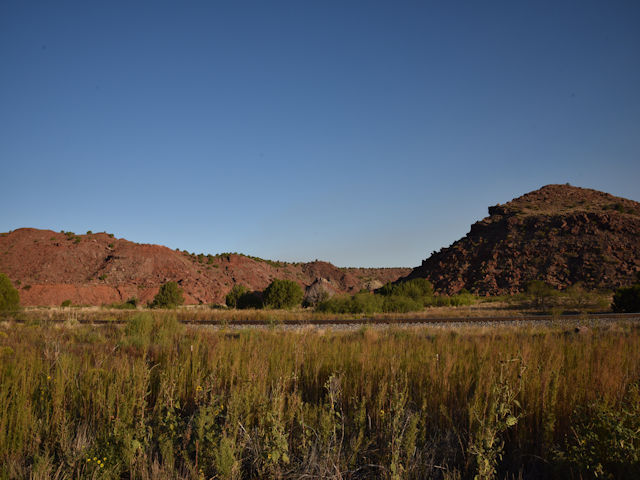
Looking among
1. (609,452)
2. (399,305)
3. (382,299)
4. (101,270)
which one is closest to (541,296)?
(399,305)

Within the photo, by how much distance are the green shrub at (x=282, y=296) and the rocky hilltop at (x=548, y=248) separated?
97.4ft

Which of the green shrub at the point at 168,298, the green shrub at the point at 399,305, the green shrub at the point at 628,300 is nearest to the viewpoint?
the green shrub at the point at 628,300

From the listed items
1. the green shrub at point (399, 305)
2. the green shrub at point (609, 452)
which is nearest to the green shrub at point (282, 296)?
the green shrub at point (399, 305)

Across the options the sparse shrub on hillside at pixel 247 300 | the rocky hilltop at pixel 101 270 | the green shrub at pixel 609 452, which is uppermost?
the rocky hilltop at pixel 101 270

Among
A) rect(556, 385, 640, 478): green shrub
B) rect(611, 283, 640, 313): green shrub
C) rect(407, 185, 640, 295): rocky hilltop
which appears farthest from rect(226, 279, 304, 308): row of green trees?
rect(407, 185, 640, 295): rocky hilltop

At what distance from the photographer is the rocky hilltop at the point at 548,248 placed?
4425 centimetres

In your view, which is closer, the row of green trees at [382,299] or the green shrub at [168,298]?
the row of green trees at [382,299]

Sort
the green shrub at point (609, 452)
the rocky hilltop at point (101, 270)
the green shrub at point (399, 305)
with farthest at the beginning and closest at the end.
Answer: the rocky hilltop at point (101, 270)
the green shrub at point (399, 305)
the green shrub at point (609, 452)

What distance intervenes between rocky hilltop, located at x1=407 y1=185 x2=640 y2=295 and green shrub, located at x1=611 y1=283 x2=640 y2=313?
22473mm

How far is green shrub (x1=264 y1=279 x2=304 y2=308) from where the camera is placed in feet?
91.8

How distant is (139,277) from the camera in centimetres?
5103

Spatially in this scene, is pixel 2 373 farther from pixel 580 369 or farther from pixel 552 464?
pixel 580 369

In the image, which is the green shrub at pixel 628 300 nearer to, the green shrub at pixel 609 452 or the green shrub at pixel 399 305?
the green shrub at pixel 399 305

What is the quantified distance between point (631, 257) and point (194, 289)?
57.2 metres
